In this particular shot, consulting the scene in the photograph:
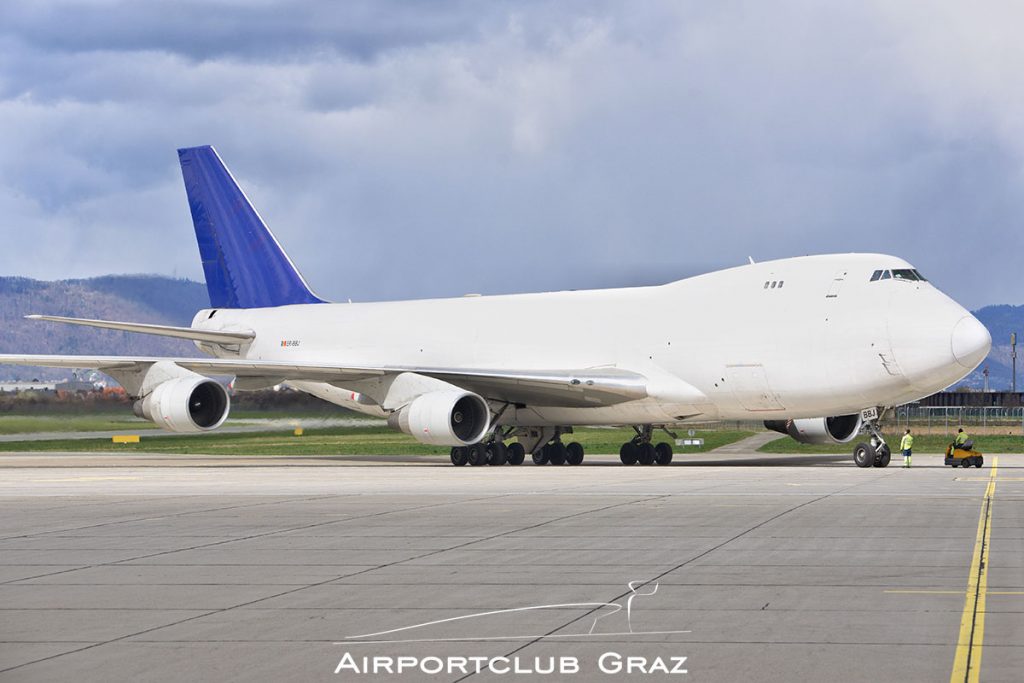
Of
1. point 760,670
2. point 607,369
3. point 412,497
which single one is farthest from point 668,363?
point 760,670

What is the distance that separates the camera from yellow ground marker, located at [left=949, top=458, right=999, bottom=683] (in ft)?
22.3

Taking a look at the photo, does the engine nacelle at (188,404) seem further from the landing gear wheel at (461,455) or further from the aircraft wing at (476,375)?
the landing gear wheel at (461,455)

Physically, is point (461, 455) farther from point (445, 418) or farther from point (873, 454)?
point (873, 454)

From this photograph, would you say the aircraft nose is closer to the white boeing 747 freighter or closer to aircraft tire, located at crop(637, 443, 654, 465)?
the white boeing 747 freighter

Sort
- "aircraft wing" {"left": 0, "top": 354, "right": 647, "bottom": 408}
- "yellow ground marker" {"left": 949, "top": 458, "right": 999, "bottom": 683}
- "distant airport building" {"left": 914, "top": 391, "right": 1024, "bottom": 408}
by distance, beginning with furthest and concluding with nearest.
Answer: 1. "distant airport building" {"left": 914, "top": 391, "right": 1024, "bottom": 408}
2. "aircraft wing" {"left": 0, "top": 354, "right": 647, "bottom": 408}
3. "yellow ground marker" {"left": 949, "top": 458, "right": 999, "bottom": 683}

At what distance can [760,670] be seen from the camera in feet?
22.7

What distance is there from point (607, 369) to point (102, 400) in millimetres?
18226

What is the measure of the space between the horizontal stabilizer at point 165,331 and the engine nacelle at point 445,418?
307 inches

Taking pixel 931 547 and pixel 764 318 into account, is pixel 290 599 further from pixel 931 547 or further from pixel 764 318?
pixel 764 318

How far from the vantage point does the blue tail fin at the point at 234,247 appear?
4162 centimetres

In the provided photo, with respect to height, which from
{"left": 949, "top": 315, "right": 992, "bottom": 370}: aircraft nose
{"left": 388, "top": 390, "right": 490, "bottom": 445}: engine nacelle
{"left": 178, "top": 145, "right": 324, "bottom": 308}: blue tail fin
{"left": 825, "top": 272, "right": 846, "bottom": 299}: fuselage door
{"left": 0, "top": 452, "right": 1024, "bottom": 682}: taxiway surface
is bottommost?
{"left": 0, "top": 452, "right": 1024, "bottom": 682}: taxiway surface

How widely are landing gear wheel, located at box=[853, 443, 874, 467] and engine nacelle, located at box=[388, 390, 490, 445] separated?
27.7 feet

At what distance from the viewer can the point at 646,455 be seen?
111ft

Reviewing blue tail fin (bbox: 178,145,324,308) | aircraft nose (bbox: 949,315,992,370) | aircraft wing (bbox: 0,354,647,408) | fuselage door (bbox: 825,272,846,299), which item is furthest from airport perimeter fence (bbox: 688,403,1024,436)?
aircraft nose (bbox: 949,315,992,370)
